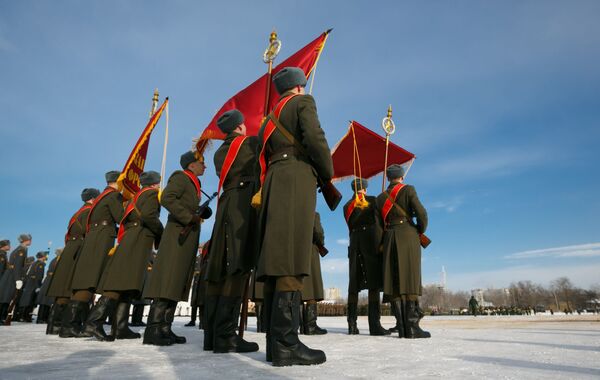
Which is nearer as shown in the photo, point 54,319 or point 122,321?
point 122,321

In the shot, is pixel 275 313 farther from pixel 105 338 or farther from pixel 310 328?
pixel 310 328

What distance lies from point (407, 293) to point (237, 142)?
3.38m

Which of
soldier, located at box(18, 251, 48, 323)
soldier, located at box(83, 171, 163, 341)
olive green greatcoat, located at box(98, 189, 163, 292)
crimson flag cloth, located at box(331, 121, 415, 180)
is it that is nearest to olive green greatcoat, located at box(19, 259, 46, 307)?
soldier, located at box(18, 251, 48, 323)

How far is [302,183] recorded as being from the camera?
3062 mm

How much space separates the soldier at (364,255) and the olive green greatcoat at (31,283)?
11.3 metres

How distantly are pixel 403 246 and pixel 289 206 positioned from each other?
10.9 ft

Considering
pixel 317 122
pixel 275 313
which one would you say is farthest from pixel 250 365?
pixel 317 122

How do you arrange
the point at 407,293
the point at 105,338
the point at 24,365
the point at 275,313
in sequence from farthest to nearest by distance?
the point at 407,293 < the point at 105,338 < the point at 275,313 < the point at 24,365

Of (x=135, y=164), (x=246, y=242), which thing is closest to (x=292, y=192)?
(x=246, y=242)

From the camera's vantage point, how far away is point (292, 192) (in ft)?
9.91

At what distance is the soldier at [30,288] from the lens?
40.2 feet

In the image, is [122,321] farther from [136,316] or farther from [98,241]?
[136,316]

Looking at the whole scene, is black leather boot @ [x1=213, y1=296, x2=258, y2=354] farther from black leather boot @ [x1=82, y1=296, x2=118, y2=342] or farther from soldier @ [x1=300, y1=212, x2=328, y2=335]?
soldier @ [x1=300, y1=212, x2=328, y2=335]

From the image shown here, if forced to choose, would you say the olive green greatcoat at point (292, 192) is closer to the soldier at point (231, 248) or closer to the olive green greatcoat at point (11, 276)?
the soldier at point (231, 248)
